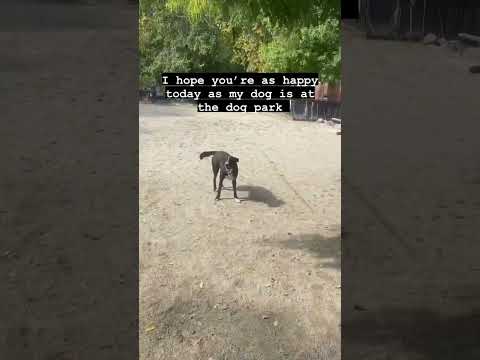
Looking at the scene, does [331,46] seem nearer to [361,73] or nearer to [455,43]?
[361,73]

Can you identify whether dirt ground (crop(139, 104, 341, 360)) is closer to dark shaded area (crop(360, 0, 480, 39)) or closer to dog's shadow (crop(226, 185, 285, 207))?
dog's shadow (crop(226, 185, 285, 207))

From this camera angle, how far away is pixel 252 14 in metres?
3.75

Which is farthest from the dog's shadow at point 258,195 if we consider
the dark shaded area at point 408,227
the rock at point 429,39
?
the rock at point 429,39

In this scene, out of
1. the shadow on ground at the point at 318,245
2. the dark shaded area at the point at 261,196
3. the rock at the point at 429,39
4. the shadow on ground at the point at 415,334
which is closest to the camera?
the shadow on ground at the point at 415,334

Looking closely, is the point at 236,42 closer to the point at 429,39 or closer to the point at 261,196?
the point at 261,196

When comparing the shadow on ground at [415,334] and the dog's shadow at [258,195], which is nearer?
the shadow on ground at [415,334]

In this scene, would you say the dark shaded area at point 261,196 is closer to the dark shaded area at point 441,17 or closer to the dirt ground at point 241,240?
the dirt ground at point 241,240

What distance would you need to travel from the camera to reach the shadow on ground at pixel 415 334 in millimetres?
3434

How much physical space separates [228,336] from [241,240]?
5.60 ft

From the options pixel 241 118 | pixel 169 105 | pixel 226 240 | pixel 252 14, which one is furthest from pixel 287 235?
pixel 252 14

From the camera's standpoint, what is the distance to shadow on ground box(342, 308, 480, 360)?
3.43 meters
